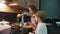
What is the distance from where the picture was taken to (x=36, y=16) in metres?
1.28

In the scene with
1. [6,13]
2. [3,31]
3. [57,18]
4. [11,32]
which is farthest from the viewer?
[57,18]

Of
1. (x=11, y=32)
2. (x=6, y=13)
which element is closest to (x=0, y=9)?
(x=6, y=13)

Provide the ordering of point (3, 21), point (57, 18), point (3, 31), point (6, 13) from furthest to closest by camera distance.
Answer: point (57, 18)
point (6, 13)
point (3, 21)
point (3, 31)

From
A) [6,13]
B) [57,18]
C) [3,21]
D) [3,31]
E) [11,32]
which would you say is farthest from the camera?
[57,18]

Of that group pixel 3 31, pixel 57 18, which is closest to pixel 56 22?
pixel 57 18

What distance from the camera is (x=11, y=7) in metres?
1.54

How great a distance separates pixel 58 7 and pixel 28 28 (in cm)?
72

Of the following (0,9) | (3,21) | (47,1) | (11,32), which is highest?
(47,1)

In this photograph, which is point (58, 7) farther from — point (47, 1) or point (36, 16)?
point (36, 16)

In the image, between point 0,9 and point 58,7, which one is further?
point 58,7

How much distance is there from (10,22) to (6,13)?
126 millimetres

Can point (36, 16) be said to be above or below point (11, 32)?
above

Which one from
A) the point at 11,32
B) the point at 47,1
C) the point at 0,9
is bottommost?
the point at 11,32

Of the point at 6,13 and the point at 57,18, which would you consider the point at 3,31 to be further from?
the point at 57,18
